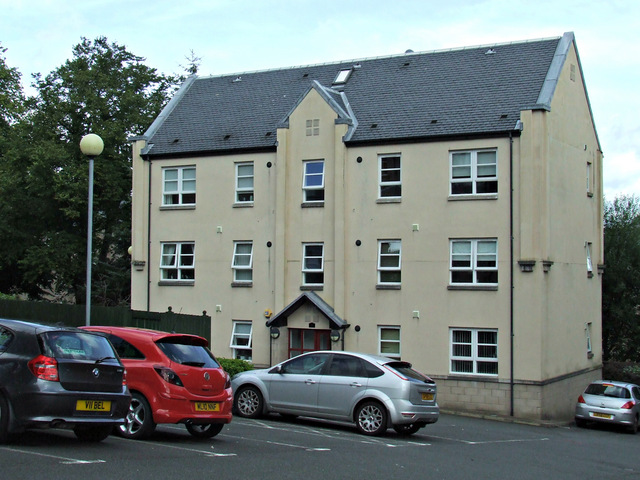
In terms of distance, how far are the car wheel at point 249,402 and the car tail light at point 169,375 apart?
18.2 feet

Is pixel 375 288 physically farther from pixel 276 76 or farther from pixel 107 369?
pixel 107 369

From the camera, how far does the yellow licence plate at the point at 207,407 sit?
1369 cm

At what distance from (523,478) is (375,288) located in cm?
1738

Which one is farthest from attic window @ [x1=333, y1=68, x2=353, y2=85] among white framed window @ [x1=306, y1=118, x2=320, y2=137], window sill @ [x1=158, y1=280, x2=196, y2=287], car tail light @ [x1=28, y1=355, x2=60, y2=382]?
car tail light @ [x1=28, y1=355, x2=60, y2=382]

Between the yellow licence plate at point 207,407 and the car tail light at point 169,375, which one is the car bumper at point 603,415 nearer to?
the yellow licence plate at point 207,407

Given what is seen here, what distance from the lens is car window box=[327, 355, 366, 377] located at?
17.9 m

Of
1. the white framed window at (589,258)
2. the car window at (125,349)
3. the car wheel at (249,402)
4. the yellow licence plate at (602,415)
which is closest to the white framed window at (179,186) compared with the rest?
the white framed window at (589,258)

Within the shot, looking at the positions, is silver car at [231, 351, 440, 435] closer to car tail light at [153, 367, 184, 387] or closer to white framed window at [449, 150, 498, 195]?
car tail light at [153, 367, 184, 387]

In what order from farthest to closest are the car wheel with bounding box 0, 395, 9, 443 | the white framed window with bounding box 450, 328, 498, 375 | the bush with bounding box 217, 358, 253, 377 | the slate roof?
the slate roof
the white framed window with bounding box 450, 328, 498, 375
the bush with bounding box 217, 358, 253, 377
the car wheel with bounding box 0, 395, 9, 443

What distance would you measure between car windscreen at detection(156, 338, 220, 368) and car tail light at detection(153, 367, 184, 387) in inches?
9.3

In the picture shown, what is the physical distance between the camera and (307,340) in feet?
101

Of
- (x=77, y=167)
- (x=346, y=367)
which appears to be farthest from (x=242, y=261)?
(x=346, y=367)

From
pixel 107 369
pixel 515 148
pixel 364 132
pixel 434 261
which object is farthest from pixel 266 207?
pixel 107 369

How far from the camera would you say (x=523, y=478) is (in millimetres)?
12852
